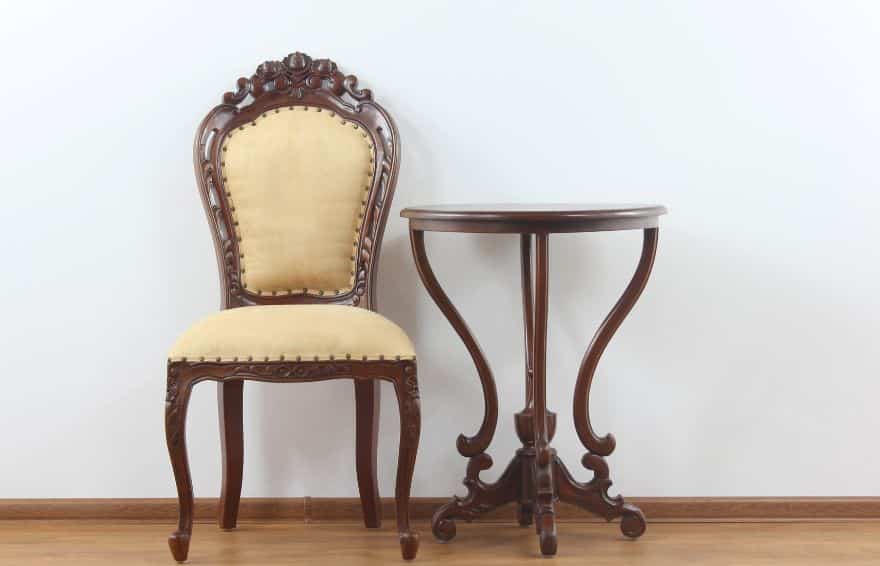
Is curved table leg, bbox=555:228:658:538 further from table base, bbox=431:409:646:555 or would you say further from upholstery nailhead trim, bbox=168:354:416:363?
upholstery nailhead trim, bbox=168:354:416:363

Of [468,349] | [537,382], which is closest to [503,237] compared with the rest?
[468,349]

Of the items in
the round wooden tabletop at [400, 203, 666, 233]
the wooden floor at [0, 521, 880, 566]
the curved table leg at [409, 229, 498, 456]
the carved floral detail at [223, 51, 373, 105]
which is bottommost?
the wooden floor at [0, 521, 880, 566]

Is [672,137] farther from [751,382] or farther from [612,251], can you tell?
[751,382]

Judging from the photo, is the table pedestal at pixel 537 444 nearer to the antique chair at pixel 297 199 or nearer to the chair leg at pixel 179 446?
the antique chair at pixel 297 199

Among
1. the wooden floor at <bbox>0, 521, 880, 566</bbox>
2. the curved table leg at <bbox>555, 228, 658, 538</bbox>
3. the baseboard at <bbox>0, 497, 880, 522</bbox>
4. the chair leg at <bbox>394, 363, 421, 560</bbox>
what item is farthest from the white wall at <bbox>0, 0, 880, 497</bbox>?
the chair leg at <bbox>394, 363, 421, 560</bbox>

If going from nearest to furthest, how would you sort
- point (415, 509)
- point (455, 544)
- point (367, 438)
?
point (455, 544), point (367, 438), point (415, 509)

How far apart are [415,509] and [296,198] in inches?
35.1

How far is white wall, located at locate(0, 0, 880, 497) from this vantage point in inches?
112


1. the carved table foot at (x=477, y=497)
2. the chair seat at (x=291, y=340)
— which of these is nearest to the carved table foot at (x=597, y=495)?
the carved table foot at (x=477, y=497)

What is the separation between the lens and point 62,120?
2883 mm

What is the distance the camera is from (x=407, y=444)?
2.44m

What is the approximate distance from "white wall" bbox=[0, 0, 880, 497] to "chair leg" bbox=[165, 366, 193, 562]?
0.45 metres

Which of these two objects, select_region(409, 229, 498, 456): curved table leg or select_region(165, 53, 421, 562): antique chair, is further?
select_region(165, 53, 421, 562): antique chair

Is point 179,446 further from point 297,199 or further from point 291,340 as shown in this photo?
point 297,199
